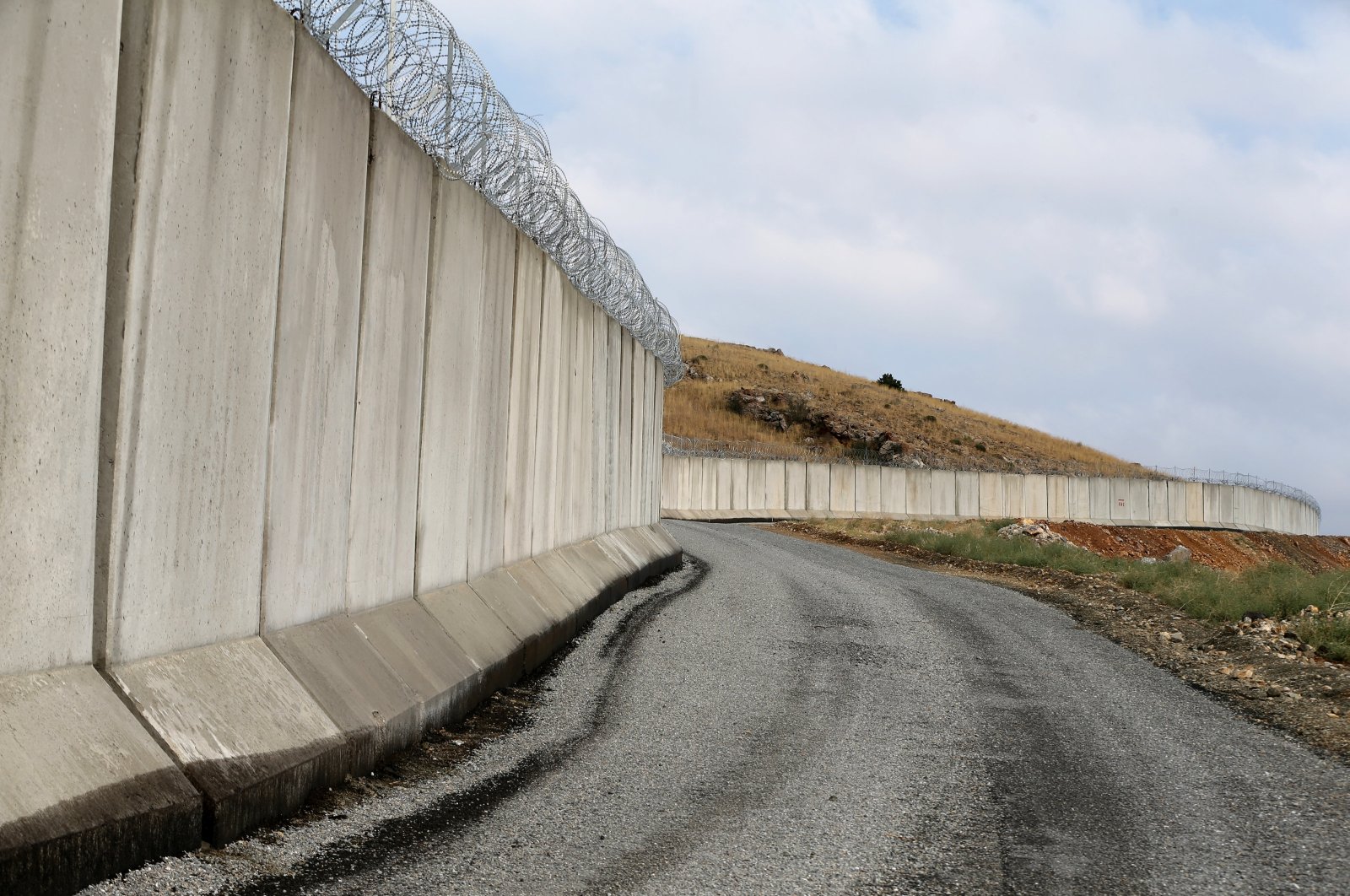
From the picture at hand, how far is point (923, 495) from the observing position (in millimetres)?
44062

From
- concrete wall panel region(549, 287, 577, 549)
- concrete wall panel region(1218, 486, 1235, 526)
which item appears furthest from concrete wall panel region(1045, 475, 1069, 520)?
concrete wall panel region(549, 287, 577, 549)

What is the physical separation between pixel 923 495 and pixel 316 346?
40.1 metres

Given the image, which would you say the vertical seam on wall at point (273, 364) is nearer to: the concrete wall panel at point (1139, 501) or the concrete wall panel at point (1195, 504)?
the concrete wall panel at point (1139, 501)

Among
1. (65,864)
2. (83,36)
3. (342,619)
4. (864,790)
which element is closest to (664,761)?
(864,790)

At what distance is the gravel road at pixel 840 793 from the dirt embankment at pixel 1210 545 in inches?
1051

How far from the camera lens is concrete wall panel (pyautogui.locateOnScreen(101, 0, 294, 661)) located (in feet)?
13.6

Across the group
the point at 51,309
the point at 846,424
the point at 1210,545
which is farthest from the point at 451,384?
the point at 846,424

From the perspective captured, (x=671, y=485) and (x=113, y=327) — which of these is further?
(x=671, y=485)

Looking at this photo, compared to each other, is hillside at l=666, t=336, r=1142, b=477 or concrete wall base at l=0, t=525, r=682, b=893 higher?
hillside at l=666, t=336, r=1142, b=477

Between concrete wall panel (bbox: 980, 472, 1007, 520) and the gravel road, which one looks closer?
the gravel road

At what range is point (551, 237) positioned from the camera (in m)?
11.1

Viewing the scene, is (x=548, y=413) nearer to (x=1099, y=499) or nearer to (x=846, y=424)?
(x=1099, y=499)

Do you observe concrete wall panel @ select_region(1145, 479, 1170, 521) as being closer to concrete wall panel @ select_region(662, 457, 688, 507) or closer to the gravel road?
concrete wall panel @ select_region(662, 457, 688, 507)

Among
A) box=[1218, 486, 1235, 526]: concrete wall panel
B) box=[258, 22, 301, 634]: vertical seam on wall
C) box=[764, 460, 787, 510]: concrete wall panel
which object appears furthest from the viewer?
box=[1218, 486, 1235, 526]: concrete wall panel
